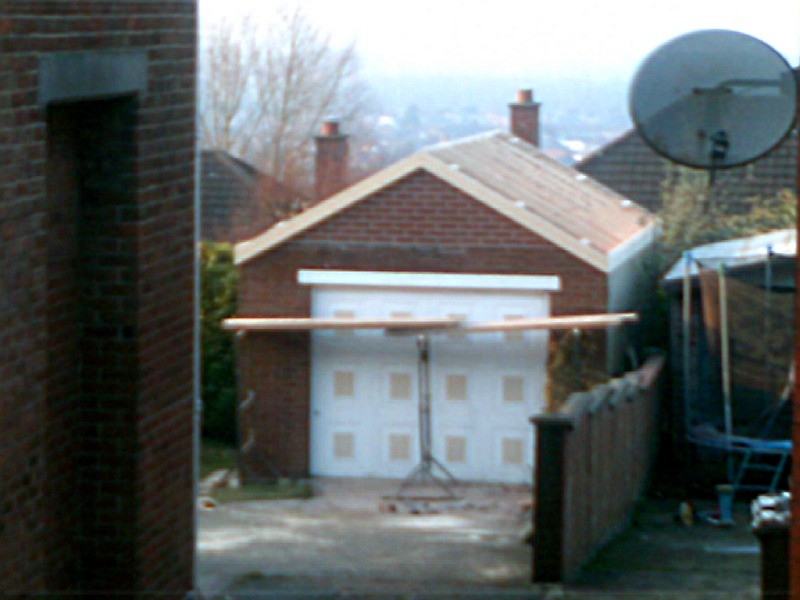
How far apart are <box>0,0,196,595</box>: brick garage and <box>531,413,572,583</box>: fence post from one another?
111 inches

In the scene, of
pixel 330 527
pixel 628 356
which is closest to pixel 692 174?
pixel 628 356

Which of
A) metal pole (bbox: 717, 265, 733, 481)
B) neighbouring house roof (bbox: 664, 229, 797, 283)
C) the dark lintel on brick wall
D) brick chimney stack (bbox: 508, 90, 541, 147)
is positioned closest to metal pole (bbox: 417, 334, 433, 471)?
neighbouring house roof (bbox: 664, 229, 797, 283)

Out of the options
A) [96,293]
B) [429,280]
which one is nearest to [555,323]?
[429,280]

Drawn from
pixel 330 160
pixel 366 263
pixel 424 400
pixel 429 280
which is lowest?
pixel 424 400

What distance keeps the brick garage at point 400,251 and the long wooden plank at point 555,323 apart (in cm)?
32

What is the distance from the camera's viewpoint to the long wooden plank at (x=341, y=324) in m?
14.8

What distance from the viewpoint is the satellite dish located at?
14.0 ft

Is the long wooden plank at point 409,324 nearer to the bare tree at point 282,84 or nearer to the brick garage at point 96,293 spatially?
the bare tree at point 282,84

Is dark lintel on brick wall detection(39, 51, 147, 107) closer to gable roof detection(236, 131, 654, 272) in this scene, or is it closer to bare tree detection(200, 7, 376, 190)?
gable roof detection(236, 131, 654, 272)

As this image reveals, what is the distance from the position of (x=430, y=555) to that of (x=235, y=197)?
12952 mm

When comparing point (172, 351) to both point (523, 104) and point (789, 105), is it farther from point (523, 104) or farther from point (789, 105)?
point (523, 104)

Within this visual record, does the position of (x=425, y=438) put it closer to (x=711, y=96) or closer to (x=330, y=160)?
(x=330, y=160)

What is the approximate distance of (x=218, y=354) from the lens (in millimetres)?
17172

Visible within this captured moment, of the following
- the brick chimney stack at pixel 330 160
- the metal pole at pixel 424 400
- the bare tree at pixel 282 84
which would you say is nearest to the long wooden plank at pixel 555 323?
the metal pole at pixel 424 400
